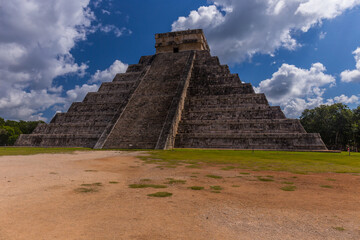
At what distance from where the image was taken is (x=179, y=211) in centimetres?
291

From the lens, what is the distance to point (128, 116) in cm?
1867

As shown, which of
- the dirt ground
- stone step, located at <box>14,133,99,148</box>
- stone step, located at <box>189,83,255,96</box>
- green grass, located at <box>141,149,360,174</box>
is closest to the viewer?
the dirt ground

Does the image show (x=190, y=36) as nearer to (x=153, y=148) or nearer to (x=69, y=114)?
(x=69, y=114)

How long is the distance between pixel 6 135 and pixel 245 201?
47424 mm

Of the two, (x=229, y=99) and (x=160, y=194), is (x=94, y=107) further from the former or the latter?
(x=160, y=194)

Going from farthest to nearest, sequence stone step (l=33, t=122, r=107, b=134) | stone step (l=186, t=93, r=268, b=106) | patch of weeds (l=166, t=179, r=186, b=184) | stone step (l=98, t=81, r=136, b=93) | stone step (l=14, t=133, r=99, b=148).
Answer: stone step (l=98, t=81, r=136, b=93) → stone step (l=33, t=122, r=107, b=134) → stone step (l=186, t=93, r=268, b=106) → stone step (l=14, t=133, r=99, b=148) → patch of weeds (l=166, t=179, r=186, b=184)

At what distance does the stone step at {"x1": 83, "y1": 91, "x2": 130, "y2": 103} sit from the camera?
22.1 metres

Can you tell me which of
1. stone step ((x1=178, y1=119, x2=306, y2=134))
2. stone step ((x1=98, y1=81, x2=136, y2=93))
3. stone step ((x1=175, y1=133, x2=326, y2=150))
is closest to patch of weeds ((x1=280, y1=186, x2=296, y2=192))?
stone step ((x1=175, y1=133, x2=326, y2=150))

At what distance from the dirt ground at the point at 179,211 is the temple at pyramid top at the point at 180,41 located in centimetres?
2626

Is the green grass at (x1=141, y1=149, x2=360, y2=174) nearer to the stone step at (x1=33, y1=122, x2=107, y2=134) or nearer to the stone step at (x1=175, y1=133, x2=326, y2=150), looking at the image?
the stone step at (x1=175, y1=133, x2=326, y2=150)

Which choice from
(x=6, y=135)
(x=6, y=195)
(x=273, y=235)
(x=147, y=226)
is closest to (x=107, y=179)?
(x=6, y=195)

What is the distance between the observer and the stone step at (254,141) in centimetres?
1447

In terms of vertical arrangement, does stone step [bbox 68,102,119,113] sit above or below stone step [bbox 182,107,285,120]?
above

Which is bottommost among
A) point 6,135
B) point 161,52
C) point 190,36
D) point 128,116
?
point 6,135
